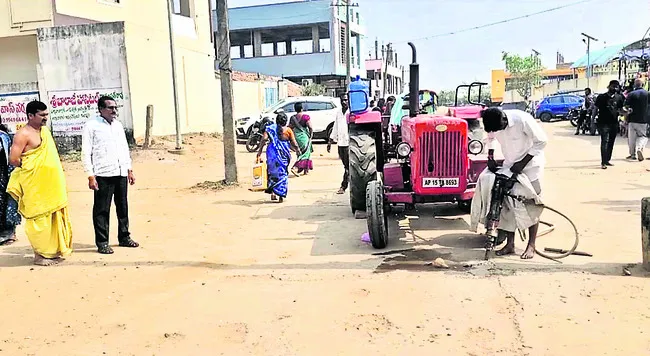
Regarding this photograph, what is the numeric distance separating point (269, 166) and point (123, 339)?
554cm

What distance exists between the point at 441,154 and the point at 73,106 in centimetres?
1358

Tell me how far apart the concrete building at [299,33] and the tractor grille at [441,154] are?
3602 centimetres

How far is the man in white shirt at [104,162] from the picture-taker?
6.10 m

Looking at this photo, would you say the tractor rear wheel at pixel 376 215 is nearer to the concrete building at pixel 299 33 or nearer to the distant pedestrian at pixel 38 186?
the distant pedestrian at pixel 38 186

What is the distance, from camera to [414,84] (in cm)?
689

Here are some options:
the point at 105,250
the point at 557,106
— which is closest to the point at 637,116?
the point at 105,250

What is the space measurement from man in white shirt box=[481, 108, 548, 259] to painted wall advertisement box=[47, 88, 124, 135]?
43.5ft

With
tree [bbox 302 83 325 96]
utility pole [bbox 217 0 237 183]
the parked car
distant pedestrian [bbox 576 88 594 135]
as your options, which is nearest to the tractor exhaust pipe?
utility pole [bbox 217 0 237 183]

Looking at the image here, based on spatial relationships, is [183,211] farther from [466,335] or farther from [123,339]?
[466,335]

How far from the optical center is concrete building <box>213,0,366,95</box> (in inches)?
1647

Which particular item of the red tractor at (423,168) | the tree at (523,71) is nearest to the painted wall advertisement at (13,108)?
the red tractor at (423,168)

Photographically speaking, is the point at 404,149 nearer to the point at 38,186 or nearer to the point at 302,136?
the point at 38,186

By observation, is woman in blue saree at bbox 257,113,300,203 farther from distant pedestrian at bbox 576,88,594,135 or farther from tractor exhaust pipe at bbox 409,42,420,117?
distant pedestrian at bbox 576,88,594,135

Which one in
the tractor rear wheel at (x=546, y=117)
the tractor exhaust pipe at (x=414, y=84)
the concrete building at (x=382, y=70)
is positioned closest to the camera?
the tractor exhaust pipe at (x=414, y=84)
